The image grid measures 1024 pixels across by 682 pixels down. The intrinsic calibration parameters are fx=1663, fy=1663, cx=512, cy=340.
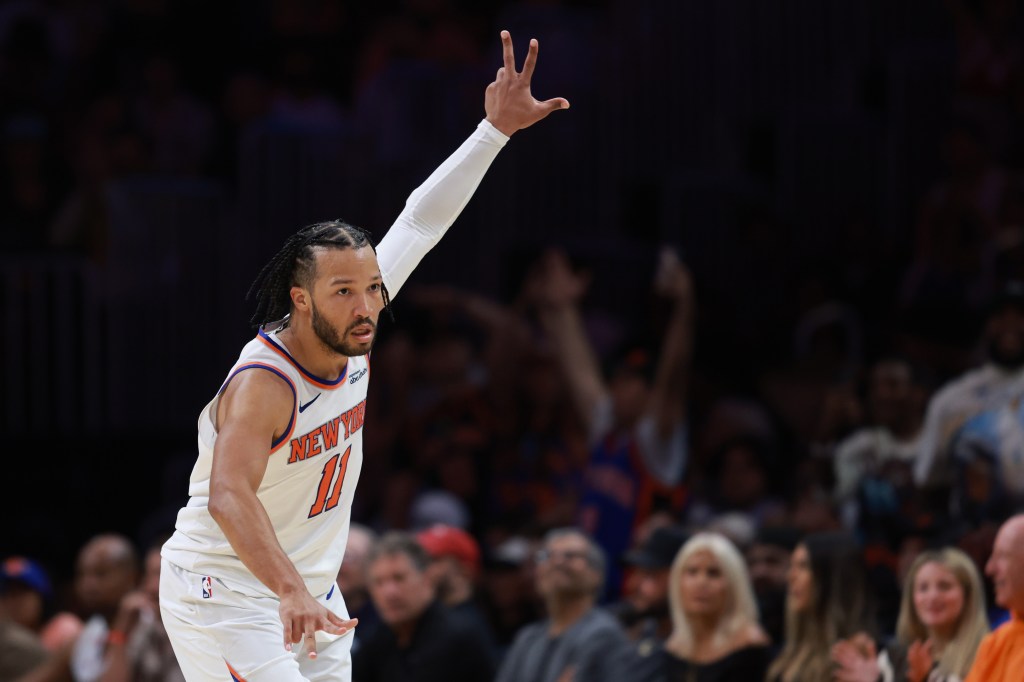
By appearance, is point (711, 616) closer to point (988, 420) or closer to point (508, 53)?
point (988, 420)

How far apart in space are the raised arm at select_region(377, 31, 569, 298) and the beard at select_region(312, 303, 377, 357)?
1.72ft

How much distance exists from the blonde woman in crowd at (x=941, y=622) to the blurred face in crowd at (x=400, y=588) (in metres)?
2.06

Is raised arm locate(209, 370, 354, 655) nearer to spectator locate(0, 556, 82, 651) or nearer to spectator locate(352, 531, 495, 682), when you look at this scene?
spectator locate(352, 531, 495, 682)

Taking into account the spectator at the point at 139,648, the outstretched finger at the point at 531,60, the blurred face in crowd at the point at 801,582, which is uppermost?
the outstretched finger at the point at 531,60

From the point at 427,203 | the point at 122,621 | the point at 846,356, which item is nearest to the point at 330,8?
the point at 846,356

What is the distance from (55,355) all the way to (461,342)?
2.53 metres

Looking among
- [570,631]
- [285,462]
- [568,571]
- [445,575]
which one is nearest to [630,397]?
[445,575]

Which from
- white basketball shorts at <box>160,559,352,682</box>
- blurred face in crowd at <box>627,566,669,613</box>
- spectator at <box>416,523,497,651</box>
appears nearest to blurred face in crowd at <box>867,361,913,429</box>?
blurred face in crowd at <box>627,566,669,613</box>

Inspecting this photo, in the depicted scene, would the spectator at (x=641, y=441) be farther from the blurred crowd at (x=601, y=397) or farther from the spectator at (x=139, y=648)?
the spectator at (x=139, y=648)

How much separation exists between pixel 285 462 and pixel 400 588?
298 centimetres

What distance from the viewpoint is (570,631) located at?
7.04 meters

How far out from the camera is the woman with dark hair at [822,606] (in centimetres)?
632

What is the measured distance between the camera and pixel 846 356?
9352 millimetres

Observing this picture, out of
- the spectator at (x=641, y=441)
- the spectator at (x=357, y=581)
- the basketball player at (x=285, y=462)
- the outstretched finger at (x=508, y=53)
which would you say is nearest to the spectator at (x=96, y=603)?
the spectator at (x=357, y=581)
